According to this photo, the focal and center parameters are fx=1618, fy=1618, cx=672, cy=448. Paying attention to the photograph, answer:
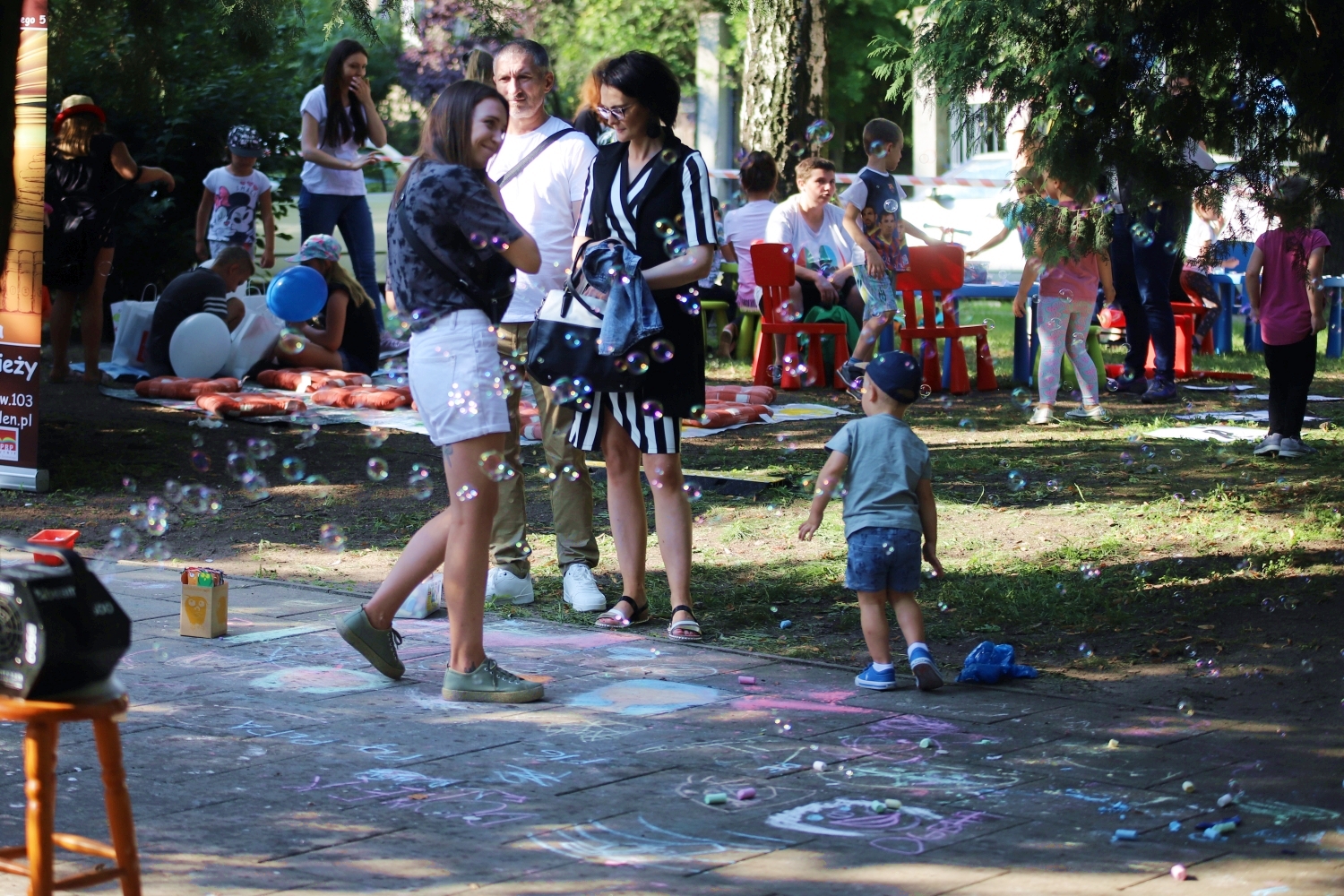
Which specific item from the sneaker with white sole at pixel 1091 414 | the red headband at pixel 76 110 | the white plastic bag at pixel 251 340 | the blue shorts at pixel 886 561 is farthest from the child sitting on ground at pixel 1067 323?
the red headband at pixel 76 110

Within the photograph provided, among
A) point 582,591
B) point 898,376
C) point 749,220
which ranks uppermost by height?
point 749,220

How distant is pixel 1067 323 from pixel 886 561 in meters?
Answer: 5.77

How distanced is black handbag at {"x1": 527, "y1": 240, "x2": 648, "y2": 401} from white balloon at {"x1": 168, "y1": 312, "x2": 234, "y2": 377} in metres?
6.50

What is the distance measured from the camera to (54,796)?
9.64 feet

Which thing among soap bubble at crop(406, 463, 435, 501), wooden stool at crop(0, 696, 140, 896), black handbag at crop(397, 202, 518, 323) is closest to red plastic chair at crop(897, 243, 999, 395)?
soap bubble at crop(406, 463, 435, 501)

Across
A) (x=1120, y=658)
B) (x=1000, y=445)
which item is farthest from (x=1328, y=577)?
(x=1000, y=445)

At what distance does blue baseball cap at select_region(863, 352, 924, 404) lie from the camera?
509 cm

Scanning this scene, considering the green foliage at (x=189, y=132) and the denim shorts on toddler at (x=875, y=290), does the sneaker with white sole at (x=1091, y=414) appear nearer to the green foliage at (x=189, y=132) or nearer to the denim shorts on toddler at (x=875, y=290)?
the denim shorts on toddler at (x=875, y=290)

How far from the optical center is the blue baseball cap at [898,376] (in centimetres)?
509

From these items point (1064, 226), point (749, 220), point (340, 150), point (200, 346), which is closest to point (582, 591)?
point (1064, 226)

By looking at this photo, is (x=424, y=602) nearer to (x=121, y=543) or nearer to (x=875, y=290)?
(x=121, y=543)

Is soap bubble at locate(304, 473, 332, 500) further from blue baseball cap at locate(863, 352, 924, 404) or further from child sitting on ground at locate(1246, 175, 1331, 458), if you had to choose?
child sitting on ground at locate(1246, 175, 1331, 458)

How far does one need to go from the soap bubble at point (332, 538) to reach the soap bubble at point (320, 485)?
0.79 m

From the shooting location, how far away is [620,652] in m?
5.39
